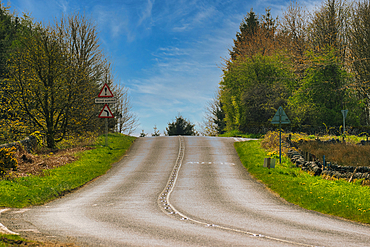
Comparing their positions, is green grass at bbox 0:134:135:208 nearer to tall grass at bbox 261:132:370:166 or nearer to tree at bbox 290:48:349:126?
tall grass at bbox 261:132:370:166

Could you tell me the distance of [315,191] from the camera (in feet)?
39.7

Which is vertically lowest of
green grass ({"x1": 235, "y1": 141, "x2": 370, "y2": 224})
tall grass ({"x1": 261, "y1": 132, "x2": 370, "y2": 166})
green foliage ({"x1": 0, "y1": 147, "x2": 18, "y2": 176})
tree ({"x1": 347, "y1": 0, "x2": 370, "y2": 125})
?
green grass ({"x1": 235, "y1": 141, "x2": 370, "y2": 224})

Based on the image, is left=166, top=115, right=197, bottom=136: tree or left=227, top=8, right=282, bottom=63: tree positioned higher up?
left=227, top=8, right=282, bottom=63: tree

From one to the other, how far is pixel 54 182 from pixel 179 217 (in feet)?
24.3

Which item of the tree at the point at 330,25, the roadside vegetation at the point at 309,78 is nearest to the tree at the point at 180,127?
the roadside vegetation at the point at 309,78

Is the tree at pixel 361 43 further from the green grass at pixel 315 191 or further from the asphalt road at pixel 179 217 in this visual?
the asphalt road at pixel 179 217

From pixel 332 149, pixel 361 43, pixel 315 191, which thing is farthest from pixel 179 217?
pixel 361 43

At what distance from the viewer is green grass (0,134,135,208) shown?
10672 mm

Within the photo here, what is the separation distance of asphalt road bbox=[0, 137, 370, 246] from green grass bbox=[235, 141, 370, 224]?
565mm

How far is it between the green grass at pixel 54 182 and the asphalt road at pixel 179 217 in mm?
671

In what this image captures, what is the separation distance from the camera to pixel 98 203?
1045 centimetres

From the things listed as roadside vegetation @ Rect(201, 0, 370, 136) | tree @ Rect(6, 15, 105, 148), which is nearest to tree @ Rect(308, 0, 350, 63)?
roadside vegetation @ Rect(201, 0, 370, 136)

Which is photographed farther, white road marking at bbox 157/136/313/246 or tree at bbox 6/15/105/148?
tree at bbox 6/15/105/148

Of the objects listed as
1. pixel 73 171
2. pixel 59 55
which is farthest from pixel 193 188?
pixel 59 55
